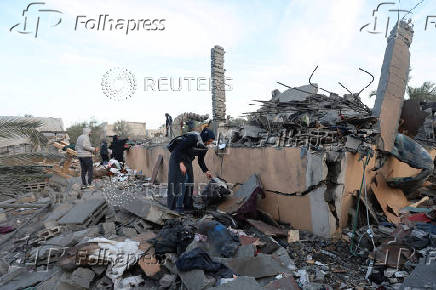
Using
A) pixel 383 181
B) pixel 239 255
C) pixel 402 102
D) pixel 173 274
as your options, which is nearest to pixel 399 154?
pixel 383 181

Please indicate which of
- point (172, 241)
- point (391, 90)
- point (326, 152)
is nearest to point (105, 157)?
point (172, 241)

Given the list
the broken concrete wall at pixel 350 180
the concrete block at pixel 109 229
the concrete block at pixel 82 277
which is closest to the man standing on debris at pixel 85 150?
Answer: the concrete block at pixel 109 229

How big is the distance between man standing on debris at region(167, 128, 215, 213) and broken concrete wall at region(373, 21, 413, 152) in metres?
3.14

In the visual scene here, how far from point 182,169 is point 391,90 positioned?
4.04 meters

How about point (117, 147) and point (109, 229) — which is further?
point (117, 147)

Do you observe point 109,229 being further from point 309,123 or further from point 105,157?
point 105,157

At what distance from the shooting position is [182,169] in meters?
4.48

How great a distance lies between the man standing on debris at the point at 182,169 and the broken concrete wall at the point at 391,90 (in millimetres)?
3139

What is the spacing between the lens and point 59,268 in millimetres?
2865

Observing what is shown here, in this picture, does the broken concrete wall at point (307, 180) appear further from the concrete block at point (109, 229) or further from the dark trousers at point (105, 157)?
the dark trousers at point (105, 157)

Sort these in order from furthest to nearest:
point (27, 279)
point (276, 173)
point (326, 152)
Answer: point (276, 173), point (326, 152), point (27, 279)

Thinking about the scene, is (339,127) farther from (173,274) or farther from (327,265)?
(173,274)

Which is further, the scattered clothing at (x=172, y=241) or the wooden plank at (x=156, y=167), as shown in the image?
the wooden plank at (x=156, y=167)

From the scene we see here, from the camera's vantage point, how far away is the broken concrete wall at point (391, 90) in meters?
4.38
